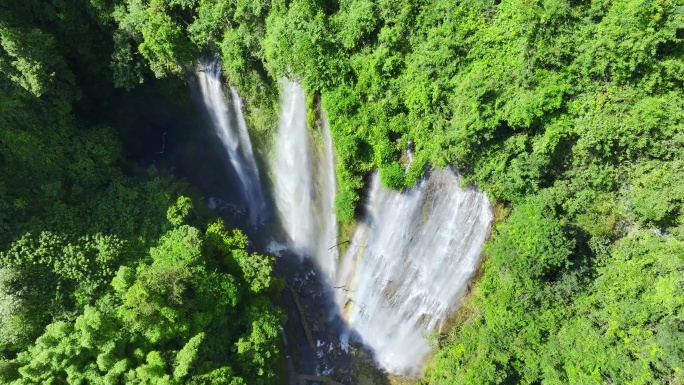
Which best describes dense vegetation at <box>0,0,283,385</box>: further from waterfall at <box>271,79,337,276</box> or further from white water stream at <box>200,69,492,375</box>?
white water stream at <box>200,69,492,375</box>

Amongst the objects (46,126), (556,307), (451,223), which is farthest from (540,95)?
(46,126)

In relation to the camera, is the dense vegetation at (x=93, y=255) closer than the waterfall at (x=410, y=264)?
No

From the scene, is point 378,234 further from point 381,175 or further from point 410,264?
point 381,175

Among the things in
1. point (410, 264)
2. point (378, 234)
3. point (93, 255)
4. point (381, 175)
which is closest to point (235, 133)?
point (93, 255)

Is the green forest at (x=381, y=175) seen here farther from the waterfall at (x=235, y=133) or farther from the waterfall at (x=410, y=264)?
the waterfall at (x=235, y=133)

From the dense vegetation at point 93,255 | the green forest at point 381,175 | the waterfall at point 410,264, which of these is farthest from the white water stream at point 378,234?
the dense vegetation at point 93,255
